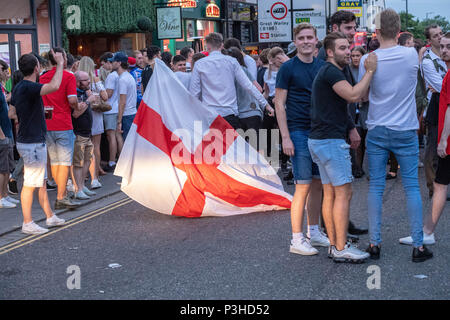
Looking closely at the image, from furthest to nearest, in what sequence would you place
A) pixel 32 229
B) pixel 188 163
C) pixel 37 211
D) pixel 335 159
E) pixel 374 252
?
pixel 37 211
pixel 188 163
pixel 32 229
pixel 374 252
pixel 335 159

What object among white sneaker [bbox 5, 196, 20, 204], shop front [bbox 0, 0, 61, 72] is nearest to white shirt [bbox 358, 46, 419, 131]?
white sneaker [bbox 5, 196, 20, 204]

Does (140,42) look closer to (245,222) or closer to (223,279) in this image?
(245,222)

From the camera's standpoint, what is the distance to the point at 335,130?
5.67m

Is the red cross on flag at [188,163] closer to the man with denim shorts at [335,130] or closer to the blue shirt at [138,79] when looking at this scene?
the man with denim shorts at [335,130]

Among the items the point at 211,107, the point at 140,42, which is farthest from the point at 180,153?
the point at 140,42

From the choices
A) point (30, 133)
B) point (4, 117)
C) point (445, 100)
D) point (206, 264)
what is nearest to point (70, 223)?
point (30, 133)

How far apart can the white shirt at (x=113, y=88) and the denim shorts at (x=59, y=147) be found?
342cm

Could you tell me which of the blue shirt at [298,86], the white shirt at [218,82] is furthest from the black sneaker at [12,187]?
the blue shirt at [298,86]

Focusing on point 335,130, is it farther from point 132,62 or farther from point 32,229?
point 132,62

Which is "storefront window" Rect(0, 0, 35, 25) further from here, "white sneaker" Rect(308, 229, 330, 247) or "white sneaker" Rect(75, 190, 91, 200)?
"white sneaker" Rect(308, 229, 330, 247)

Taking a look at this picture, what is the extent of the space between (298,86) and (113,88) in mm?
6582

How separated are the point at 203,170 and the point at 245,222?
86 cm

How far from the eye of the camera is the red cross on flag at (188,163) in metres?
7.97

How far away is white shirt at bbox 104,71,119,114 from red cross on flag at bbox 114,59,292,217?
12.2 ft
